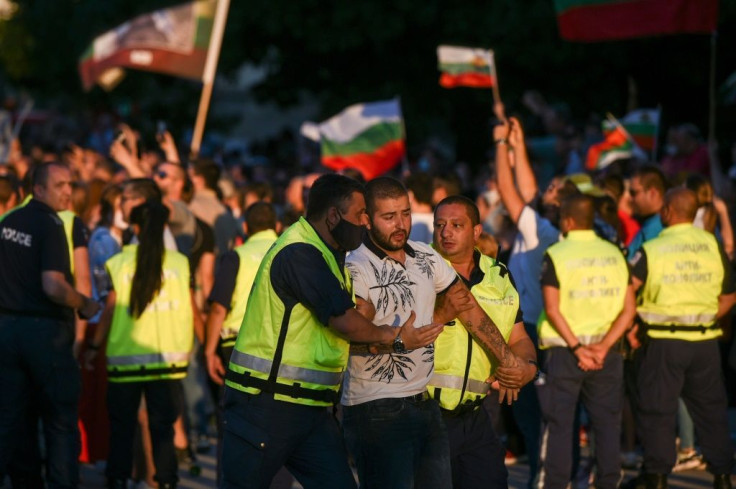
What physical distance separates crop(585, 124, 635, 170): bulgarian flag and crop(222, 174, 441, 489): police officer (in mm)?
8577

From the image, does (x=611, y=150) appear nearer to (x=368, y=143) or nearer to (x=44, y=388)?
(x=368, y=143)

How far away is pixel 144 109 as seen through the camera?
34344 millimetres

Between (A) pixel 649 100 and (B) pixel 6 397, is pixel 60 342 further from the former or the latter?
(A) pixel 649 100

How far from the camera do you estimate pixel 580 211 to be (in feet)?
30.5

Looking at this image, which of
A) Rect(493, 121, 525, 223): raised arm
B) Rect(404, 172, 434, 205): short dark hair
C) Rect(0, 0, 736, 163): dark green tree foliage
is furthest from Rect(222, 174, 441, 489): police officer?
Rect(0, 0, 736, 163): dark green tree foliage

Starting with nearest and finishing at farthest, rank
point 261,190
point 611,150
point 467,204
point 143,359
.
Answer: point 467,204, point 143,359, point 261,190, point 611,150

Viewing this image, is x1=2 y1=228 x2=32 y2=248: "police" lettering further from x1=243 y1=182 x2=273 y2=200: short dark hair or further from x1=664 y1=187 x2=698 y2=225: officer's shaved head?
x1=664 y1=187 x2=698 y2=225: officer's shaved head

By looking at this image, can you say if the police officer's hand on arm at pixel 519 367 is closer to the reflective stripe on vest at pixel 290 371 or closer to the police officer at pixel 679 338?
the reflective stripe on vest at pixel 290 371

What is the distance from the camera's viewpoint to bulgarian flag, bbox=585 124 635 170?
14977mm

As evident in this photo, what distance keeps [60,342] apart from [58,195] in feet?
2.98

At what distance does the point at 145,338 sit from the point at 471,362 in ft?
9.88

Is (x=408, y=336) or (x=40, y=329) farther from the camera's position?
(x=40, y=329)

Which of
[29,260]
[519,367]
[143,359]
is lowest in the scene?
[143,359]

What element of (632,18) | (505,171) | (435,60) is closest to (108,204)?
(505,171)
